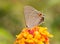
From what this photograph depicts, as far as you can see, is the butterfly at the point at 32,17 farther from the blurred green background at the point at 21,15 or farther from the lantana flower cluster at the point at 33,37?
the blurred green background at the point at 21,15

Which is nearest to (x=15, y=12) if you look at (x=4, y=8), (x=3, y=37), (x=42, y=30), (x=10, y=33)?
(x=4, y=8)

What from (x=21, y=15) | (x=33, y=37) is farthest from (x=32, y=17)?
(x=21, y=15)

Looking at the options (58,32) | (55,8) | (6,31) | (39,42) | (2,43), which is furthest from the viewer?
(55,8)

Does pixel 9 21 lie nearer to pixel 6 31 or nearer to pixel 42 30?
pixel 6 31

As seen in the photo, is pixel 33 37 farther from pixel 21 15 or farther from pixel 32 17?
pixel 21 15

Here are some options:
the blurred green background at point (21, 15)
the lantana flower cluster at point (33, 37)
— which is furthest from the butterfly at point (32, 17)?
the blurred green background at point (21, 15)

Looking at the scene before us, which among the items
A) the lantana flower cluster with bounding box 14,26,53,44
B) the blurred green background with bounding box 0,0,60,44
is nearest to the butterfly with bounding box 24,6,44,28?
the lantana flower cluster with bounding box 14,26,53,44

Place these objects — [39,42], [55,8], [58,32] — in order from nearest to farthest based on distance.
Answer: [39,42] → [58,32] → [55,8]
